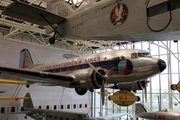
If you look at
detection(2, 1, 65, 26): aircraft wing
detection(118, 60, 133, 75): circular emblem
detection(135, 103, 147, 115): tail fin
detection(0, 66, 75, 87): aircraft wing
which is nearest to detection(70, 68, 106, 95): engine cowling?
detection(0, 66, 75, 87): aircraft wing

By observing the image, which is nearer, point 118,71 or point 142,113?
point 118,71

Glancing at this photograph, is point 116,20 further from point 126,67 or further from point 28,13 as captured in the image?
point 126,67

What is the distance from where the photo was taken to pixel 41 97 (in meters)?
20.3

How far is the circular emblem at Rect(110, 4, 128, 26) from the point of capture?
375 centimetres

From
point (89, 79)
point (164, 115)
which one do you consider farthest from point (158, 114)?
point (89, 79)

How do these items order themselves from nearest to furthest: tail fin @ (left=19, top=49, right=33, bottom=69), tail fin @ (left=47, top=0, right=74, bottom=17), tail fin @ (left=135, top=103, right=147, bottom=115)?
tail fin @ (left=47, top=0, right=74, bottom=17) < tail fin @ (left=135, top=103, right=147, bottom=115) < tail fin @ (left=19, top=49, right=33, bottom=69)

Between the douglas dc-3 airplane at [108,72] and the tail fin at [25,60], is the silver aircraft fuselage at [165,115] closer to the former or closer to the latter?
the douglas dc-3 airplane at [108,72]

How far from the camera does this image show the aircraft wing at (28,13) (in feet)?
14.8

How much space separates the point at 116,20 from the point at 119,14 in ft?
0.53

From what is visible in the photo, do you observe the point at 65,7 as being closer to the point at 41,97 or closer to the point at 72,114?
the point at 72,114

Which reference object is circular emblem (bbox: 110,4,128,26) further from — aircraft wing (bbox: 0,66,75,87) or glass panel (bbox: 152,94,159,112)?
glass panel (bbox: 152,94,159,112)

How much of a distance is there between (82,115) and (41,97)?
390 inches

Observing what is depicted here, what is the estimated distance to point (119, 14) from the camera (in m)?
3.87

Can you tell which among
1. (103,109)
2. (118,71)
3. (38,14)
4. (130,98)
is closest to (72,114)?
(118,71)
